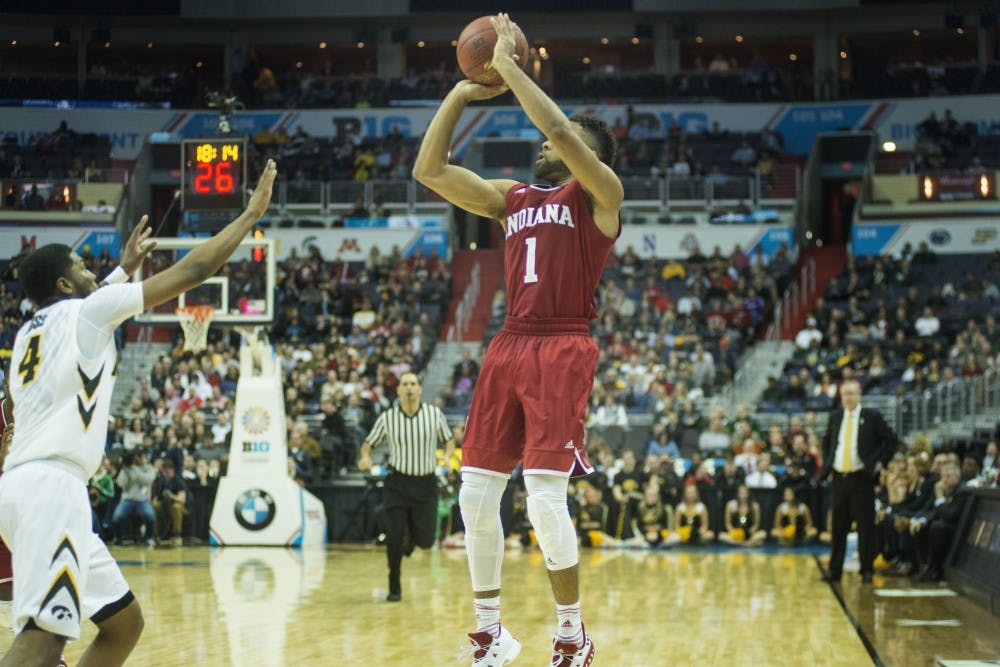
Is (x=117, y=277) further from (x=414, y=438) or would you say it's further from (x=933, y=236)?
(x=933, y=236)

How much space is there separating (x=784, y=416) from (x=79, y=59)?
23.6 metres

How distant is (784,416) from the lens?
21.1m

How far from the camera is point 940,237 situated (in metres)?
28.4

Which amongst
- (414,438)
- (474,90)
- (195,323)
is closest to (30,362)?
(474,90)

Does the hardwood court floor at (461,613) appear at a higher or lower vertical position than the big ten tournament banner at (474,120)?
lower

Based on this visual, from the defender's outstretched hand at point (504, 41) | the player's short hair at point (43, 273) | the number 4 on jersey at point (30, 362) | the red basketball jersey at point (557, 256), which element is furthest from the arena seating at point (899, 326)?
the number 4 on jersey at point (30, 362)

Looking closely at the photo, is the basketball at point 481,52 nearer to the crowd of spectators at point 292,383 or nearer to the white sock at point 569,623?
the white sock at point 569,623

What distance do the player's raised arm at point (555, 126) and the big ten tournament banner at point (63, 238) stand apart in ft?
82.3

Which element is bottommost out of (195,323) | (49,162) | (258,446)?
(258,446)

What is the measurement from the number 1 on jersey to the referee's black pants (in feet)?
20.9

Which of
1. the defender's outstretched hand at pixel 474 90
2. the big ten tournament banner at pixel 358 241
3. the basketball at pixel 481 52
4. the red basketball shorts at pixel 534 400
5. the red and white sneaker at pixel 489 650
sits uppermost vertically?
the big ten tournament banner at pixel 358 241

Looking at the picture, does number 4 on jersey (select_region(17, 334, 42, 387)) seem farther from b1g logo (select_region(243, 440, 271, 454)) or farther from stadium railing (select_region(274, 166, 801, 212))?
stadium railing (select_region(274, 166, 801, 212))

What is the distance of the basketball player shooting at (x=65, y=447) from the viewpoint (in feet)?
15.2

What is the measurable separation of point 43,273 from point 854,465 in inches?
382
